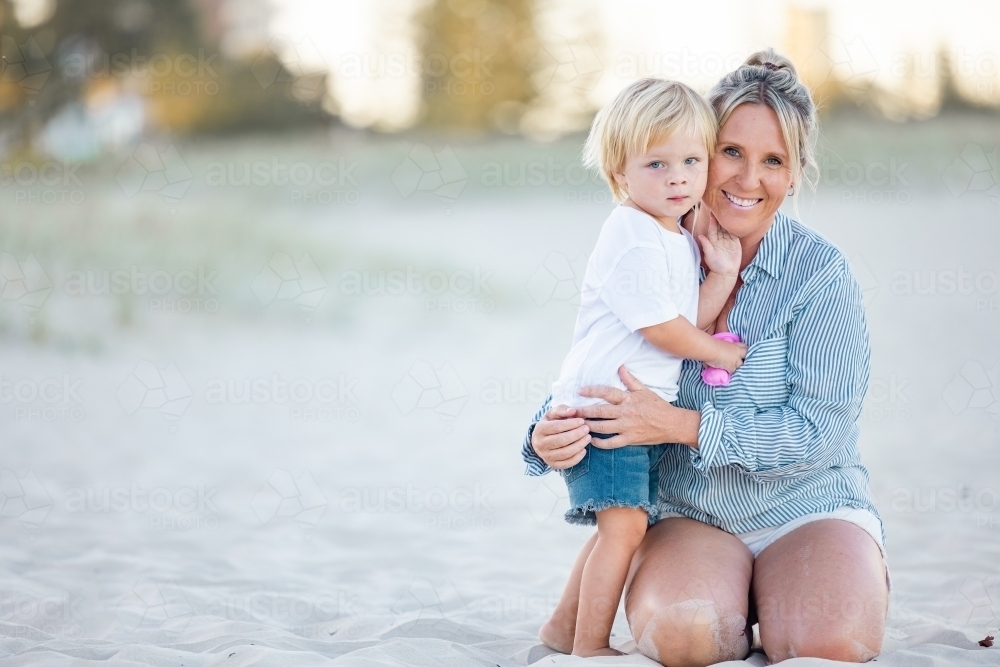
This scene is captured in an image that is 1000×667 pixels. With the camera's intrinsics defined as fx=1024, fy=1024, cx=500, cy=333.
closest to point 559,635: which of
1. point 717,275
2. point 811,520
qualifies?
point 811,520

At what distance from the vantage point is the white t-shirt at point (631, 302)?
2.45 m

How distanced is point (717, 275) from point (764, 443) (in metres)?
0.44

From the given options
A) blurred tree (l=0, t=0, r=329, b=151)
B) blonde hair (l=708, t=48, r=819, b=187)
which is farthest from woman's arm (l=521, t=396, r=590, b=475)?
blurred tree (l=0, t=0, r=329, b=151)


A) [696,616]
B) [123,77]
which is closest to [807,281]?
[696,616]

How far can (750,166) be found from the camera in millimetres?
2553

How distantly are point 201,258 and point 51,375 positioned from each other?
3.97 metres

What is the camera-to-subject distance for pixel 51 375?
8.01m

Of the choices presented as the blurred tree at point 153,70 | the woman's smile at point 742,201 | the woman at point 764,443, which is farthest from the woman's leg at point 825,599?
the blurred tree at point 153,70

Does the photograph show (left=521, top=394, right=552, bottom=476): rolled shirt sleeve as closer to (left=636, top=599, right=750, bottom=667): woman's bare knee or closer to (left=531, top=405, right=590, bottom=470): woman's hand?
(left=531, top=405, right=590, bottom=470): woman's hand

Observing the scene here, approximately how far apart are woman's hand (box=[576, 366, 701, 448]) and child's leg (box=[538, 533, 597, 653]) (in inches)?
16.3

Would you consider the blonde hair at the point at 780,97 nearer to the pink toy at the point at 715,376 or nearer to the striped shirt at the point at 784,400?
the striped shirt at the point at 784,400

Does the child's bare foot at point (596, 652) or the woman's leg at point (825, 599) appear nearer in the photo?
the woman's leg at point (825, 599)

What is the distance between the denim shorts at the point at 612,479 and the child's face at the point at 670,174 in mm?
588

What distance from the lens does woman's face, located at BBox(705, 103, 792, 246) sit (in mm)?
2557
